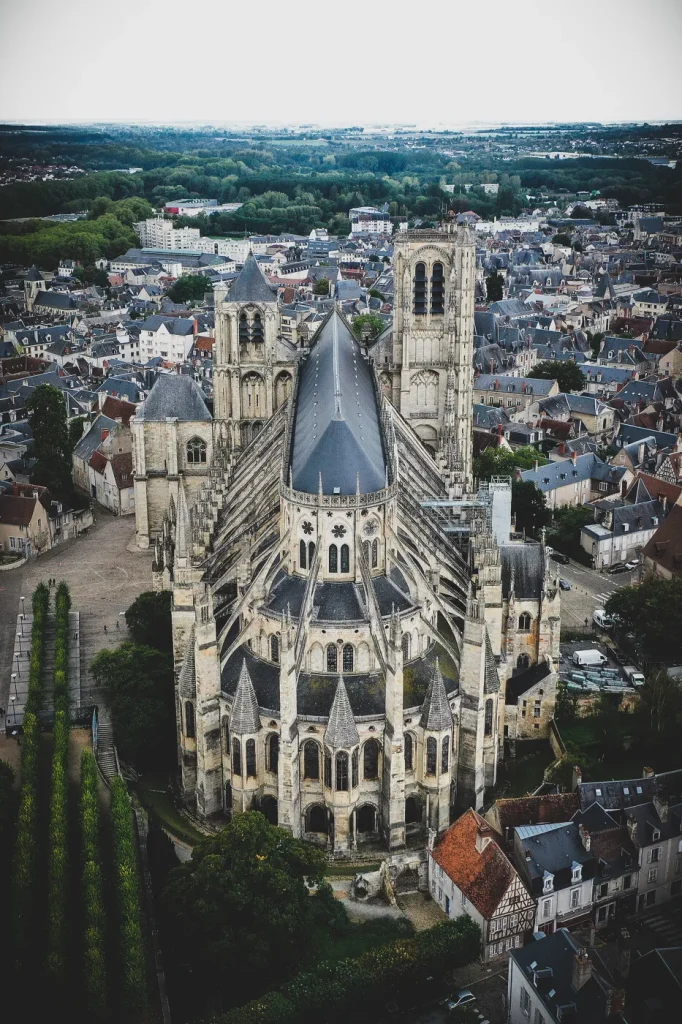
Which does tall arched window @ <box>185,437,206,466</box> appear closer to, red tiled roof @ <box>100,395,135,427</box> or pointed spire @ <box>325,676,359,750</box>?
red tiled roof @ <box>100,395,135,427</box>

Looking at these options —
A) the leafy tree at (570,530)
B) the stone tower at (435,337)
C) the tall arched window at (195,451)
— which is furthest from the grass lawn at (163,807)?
the leafy tree at (570,530)

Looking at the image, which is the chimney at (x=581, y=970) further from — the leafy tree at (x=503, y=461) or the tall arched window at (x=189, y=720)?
the leafy tree at (x=503, y=461)

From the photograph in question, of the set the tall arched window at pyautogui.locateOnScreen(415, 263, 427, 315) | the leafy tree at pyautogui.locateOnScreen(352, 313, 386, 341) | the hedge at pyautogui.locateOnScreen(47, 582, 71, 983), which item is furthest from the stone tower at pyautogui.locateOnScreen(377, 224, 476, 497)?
the leafy tree at pyautogui.locateOnScreen(352, 313, 386, 341)

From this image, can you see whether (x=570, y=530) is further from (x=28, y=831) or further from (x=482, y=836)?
(x=28, y=831)

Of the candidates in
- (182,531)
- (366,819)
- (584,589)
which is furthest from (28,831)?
(584,589)

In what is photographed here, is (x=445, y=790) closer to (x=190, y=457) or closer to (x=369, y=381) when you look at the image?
(x=369, y=381)

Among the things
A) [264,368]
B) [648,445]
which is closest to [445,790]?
[264,368]
